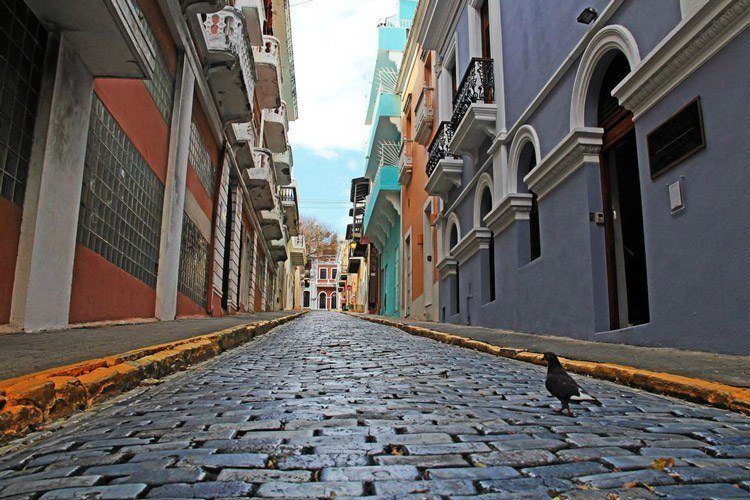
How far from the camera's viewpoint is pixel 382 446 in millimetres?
2457

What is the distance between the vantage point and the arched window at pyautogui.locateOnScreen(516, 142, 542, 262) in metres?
10.4

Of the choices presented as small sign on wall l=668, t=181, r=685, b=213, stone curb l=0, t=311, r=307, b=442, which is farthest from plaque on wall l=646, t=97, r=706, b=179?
stone curb l=0, t=311, r=307, b=442

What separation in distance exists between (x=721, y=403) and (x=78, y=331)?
5976 mm

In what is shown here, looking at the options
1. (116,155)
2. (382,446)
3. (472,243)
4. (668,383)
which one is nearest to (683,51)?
(668,383)

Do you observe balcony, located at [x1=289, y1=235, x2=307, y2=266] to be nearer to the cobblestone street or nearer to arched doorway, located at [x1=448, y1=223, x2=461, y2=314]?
arched doorway, located at [x1=448, y1=223, x2=461, y2=314]

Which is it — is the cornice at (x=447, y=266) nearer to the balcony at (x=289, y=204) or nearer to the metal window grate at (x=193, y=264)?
the metal window grate at (x=193, y=264)

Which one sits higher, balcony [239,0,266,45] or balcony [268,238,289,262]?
balcony [239,0,266,45]

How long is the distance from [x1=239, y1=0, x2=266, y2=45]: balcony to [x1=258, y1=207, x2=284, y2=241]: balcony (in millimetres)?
9323

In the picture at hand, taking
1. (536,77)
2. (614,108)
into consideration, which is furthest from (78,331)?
(536,77)

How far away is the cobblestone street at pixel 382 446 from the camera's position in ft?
6.43

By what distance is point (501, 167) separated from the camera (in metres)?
11.2

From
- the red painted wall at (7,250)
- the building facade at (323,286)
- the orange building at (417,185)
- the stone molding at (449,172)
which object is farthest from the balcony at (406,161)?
the building facade at (323,286)

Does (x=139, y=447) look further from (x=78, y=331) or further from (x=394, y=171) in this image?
(x=394, y=171)

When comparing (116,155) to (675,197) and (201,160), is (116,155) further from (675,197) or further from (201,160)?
(675,197)
